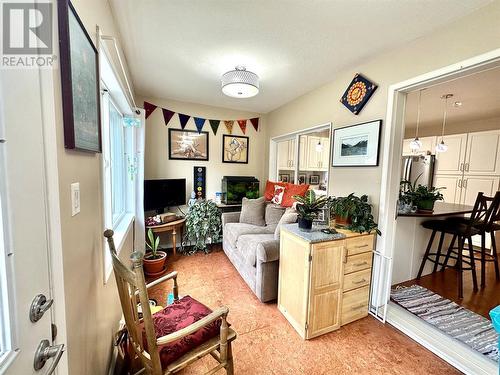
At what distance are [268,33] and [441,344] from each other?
9.15 feet

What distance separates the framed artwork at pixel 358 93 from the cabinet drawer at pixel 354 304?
68.9 inches

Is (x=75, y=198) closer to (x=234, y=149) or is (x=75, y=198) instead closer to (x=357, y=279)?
(x=357, y=279)

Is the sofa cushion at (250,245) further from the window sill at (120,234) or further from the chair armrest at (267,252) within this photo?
the window sill at (120,234)

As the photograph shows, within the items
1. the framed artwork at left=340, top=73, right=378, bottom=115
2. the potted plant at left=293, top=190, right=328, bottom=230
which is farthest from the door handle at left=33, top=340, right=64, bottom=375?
the framed artwork at left=340, top=73, right=378, bottom=115

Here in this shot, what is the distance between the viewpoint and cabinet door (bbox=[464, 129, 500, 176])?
335 cm

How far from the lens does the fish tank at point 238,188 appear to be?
3593 millimetres

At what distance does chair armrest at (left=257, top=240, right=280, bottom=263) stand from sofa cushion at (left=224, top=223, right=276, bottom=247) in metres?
0.67

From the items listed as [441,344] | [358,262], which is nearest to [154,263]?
[358,262]

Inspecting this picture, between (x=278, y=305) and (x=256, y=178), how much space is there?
2424mm

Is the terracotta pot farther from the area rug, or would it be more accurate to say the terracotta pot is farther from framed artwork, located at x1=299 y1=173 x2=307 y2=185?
the area rug

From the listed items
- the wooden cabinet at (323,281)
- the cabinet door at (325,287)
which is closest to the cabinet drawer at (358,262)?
the wooden cabinet at (323,281)

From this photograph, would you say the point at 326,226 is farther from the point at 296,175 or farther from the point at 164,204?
the point at 164,204

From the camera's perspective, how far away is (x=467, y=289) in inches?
93.4

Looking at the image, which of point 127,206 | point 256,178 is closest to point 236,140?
point 256,178
